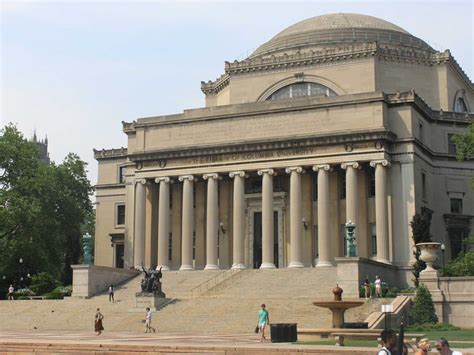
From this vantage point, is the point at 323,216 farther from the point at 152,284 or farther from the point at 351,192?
the point at 152,284

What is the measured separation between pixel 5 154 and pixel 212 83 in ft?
68.2

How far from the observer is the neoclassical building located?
185 feet

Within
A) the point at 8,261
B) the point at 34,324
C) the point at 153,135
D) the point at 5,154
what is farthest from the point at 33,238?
the point at 34,324

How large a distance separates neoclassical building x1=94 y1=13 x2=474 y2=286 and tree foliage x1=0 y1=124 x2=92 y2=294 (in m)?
6.21

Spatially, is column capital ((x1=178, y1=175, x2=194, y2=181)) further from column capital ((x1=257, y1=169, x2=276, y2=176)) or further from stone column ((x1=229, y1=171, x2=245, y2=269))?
column capital ((x1=257, y1=169, x2=276, y2=176))

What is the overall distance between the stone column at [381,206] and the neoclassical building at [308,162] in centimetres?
10

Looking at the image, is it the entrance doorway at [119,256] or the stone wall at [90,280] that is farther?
the entrance doorway at [119,256]

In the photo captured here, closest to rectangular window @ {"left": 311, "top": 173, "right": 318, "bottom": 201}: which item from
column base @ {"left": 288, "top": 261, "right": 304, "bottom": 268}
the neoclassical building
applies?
the neoclassical building

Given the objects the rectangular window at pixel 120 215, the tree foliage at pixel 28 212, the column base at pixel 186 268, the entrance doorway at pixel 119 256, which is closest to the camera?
the column base at pixel 186 268

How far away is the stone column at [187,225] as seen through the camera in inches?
2362

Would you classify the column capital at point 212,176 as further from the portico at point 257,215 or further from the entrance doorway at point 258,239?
the entrance doorway at point 258,239

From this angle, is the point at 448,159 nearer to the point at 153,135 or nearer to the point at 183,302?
the point at 153,135

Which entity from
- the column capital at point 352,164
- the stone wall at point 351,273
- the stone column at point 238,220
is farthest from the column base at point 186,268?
the stone wall at point 351,273

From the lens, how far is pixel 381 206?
55.4 m
